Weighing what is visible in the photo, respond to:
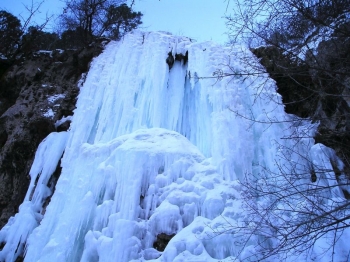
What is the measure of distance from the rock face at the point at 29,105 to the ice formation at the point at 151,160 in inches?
21.9

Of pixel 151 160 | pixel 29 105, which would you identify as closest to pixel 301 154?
pixel 151 160

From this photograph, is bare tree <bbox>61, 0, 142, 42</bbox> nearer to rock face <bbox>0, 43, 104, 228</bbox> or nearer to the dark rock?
rock face <bbox>0, 43, 104, 228</bbox>

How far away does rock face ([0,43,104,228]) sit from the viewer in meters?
7.13

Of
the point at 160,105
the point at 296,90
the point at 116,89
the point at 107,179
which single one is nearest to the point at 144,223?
the point at 107,179

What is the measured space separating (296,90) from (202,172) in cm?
349

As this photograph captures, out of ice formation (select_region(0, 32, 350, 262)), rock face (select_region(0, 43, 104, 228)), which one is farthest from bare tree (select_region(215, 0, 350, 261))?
rock face (select_region(0, 43, 104, 228))

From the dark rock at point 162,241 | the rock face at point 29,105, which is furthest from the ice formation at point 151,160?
the rock face at point 29,105

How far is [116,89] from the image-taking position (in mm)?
7387

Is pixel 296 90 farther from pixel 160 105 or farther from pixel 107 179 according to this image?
pixel 107 179

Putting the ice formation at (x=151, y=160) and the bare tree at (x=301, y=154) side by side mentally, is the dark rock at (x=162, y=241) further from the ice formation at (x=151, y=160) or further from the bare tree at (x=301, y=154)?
the bare tree at (x=301, y=154)

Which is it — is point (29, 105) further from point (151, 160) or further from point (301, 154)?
point (301, 154)

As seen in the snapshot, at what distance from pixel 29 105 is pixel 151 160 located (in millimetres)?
4172

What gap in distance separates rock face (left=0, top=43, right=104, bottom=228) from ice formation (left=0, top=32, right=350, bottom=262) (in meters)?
0.56

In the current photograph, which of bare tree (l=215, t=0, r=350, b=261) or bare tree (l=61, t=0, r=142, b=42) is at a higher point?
bare tree (l=61, t=0, r=142, b=42)
